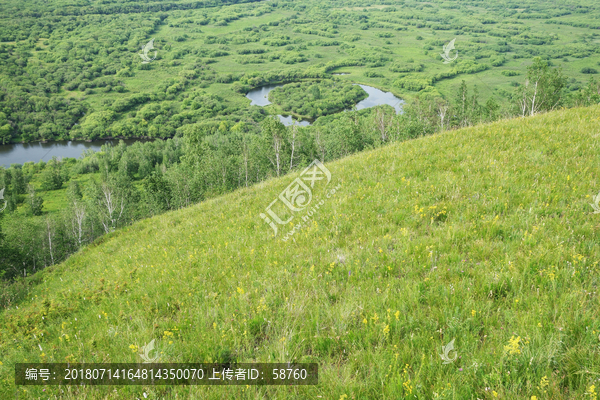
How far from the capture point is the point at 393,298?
442 centimetres

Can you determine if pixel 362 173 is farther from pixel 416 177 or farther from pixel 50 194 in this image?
pixel 50 194

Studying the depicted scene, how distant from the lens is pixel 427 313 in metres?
4.17

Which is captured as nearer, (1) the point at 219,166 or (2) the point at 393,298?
(2) the point at 393,298

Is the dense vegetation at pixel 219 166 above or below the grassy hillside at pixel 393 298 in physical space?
below

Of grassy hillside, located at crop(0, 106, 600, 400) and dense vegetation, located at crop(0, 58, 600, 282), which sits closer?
grassy hillside, located at crop(0, 106, 600, 400)

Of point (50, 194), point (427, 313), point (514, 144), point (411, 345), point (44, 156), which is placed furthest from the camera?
point (44, 156)

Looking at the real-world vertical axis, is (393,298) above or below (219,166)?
above

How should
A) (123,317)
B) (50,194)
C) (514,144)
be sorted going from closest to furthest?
1. (123,317)
2. (514,144)
3. (50,194)

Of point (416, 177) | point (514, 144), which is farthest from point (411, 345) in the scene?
point (514, 144)

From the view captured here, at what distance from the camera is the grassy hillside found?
3.27 meters

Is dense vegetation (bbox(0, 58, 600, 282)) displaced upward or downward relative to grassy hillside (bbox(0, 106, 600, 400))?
downward

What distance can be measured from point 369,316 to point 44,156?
237 meters

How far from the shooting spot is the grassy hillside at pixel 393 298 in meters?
3.27

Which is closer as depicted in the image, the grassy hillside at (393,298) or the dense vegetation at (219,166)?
the grassy hillside at (393,298)
